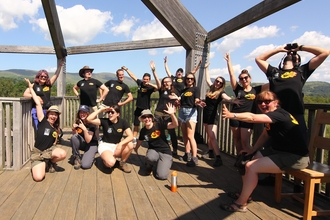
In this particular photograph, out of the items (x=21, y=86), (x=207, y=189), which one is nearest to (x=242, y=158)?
(x=207, y=189)

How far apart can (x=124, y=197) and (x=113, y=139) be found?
1215 mm

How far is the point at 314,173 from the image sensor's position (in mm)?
2316

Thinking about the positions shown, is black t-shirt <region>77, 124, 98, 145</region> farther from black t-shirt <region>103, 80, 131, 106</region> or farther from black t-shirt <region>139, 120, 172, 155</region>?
black t-shirt <region>103, 80, 131, 106</region>

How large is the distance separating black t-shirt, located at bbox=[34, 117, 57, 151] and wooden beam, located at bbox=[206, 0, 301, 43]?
3287 millimetres

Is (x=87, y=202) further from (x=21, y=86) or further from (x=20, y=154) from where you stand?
(x=21, y=86)

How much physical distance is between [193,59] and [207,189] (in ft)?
9.07

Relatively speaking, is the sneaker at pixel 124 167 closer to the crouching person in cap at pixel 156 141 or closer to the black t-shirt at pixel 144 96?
the crouching person in cap at pixel 156 141

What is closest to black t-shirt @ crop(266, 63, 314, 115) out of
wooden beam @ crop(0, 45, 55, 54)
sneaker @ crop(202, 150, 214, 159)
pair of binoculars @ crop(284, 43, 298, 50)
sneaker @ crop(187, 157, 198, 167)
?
pair of binoculars @ crop(284, 43, 298, 50)

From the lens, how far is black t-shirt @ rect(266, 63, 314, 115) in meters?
2.61

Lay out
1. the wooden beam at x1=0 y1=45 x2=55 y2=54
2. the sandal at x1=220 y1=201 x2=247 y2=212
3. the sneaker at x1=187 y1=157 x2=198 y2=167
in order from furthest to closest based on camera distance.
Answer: the wooden beam at x1=0 y1=45 x2=55 y2=54, the sneaker at x1=187 y1=157 x2=198 y2=167, the sandal at x1=220 y1=201 x2=247 y2=212

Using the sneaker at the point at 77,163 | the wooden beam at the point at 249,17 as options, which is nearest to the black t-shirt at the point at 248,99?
the wooden beam at the point at 249,17

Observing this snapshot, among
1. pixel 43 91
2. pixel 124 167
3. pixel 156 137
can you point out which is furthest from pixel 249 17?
pixel 43 91

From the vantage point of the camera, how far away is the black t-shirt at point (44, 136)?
344 cm

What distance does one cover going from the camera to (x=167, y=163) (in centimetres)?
358
